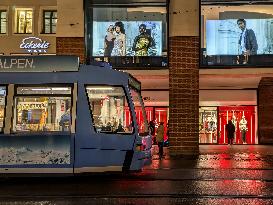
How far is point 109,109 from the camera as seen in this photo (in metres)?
14.2

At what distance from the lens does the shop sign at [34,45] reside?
101ft

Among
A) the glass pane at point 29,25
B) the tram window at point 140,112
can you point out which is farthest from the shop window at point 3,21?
the tram window at point 140,112

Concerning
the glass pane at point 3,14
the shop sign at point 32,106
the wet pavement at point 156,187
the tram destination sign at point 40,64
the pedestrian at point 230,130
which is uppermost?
the glass pane at point 3,14

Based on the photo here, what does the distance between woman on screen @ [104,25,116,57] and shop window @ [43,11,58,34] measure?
280 inches

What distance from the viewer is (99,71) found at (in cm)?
1438

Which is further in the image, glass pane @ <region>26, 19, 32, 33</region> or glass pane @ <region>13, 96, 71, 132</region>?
glass pane @ <region>26, 19, 32, 33</region>

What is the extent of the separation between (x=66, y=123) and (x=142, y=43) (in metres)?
12.4

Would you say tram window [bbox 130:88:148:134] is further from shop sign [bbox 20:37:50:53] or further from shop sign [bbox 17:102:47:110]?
shop sign [bbox 20:37:50:53]

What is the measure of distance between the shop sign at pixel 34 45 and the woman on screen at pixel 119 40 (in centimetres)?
635

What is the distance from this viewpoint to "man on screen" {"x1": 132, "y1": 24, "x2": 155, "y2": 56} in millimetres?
25672

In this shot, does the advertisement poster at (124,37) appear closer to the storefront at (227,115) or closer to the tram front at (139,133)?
the storefront at (227,115)

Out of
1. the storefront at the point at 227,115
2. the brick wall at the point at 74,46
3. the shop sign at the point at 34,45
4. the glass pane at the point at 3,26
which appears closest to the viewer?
the brick wall at the point at 74,46

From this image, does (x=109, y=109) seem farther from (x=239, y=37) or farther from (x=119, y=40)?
(x=239, y=37)

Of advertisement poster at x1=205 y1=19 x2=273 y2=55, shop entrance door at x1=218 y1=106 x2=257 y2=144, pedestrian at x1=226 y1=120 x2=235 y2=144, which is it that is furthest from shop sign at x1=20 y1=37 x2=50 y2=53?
pedestrian at x1=226 y1=120 x2=235 y2=144
